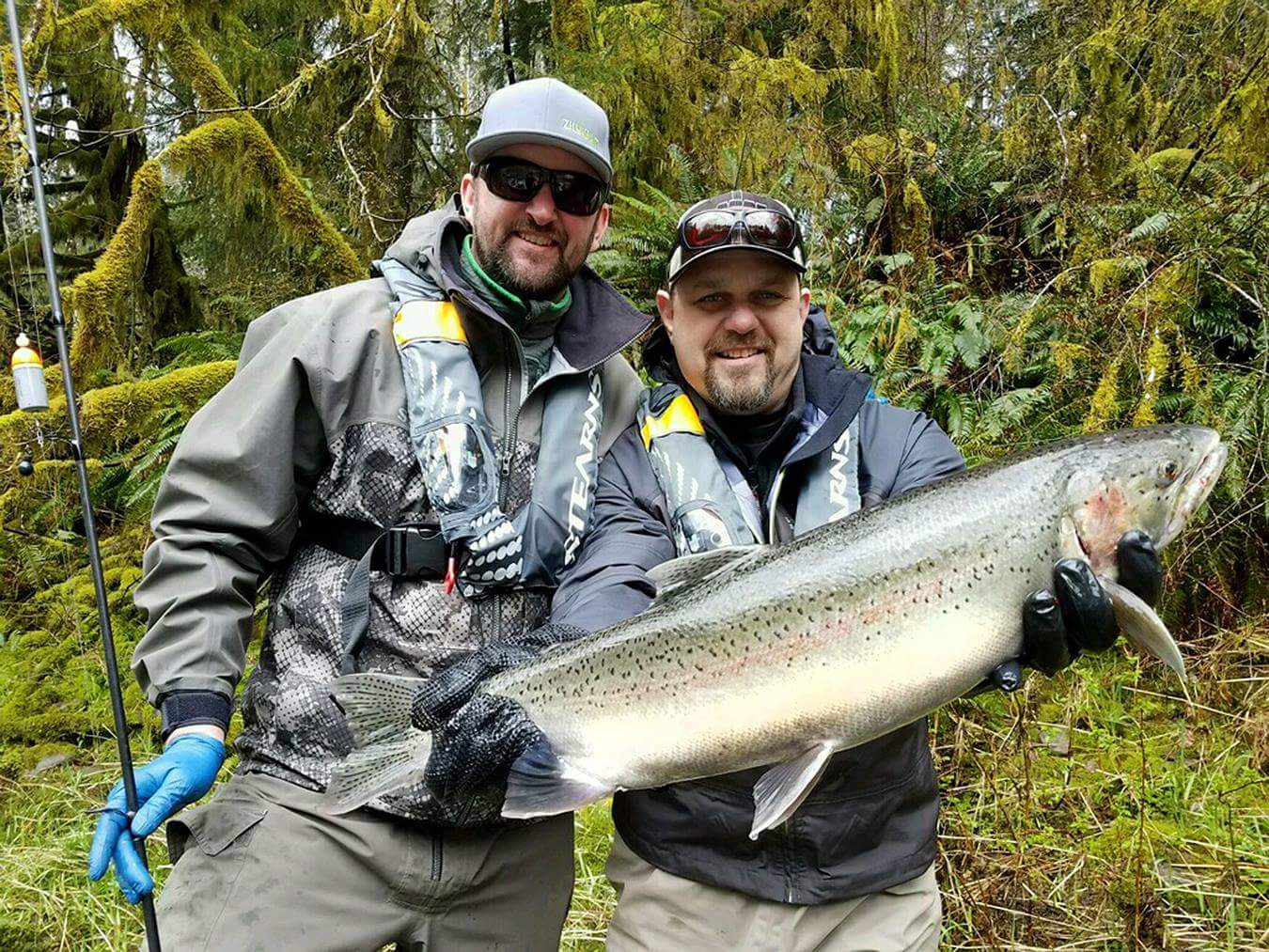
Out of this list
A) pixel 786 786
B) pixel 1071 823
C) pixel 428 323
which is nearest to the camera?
pixel 786 786

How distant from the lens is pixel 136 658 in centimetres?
284

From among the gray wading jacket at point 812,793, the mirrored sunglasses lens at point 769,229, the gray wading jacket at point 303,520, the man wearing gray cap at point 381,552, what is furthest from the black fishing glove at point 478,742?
the mirrored sunglasses lens at point 769,229

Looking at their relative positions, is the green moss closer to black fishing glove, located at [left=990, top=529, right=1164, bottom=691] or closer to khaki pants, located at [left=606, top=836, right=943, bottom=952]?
khaki pants, located at [left=606, top=836, right=943, bottom=952]

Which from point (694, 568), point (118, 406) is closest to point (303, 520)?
point (694, 568)

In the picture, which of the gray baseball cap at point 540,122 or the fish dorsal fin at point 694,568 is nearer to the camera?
the fish dorsal fin at point 694,568

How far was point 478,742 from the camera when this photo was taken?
8.49ft

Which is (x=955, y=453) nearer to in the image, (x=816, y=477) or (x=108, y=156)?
(x=816, y=477)

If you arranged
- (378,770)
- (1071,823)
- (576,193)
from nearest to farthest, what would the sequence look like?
1. (378,770)
2. (576,193)
3. (1071,823)

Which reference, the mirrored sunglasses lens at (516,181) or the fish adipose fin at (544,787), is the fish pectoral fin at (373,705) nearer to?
the fish adipose fin at (544,787)

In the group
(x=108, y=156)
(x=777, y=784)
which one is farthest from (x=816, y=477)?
(x=108, y=156)

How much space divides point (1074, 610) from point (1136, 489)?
444mm

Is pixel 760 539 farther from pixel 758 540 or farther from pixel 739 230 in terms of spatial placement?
pixel 739 230

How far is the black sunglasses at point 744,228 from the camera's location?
3.18 meters

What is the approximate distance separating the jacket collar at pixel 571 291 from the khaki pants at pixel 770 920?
1.77 metres
